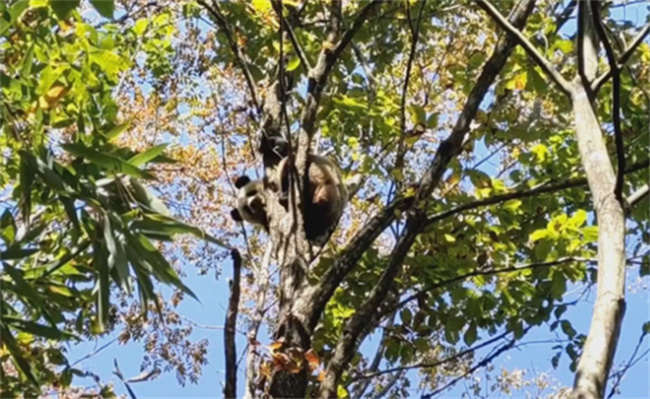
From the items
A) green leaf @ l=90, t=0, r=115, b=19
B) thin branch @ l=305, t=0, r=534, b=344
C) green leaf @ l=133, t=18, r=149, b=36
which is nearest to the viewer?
green leaf @ l=90, t=0, r=115, b=19

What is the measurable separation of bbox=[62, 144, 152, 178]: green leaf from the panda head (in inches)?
154

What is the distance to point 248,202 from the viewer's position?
716 centimetres

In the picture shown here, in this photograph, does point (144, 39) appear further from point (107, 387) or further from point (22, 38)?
point (107, 387)

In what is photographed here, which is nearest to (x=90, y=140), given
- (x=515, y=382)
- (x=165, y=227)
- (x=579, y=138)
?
(x=165, y=227)

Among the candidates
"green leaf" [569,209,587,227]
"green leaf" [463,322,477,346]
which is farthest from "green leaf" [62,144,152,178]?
"green leaf" [463,322,477,346]

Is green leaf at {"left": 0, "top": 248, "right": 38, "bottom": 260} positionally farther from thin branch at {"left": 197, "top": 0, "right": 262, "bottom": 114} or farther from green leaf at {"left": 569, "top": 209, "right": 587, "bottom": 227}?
green leaf at {"left": 569, "top": 209, "right": 587, "bottom": 227}

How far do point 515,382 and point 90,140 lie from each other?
7.06 metres

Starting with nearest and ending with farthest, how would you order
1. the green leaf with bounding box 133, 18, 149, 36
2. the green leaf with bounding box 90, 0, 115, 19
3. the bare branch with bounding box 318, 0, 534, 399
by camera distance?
the green leaf with bounding box 90, 0, 115, 19 → the bare branch with bounding box 318, 0, 534, 399 → the green leaf with bounding box 133, 18, 149, 36

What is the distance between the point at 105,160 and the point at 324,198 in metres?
3.27

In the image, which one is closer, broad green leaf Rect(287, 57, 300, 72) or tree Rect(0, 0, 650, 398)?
tree Rect(0, 0, 650, 398)

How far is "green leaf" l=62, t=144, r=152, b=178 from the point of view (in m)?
2.94

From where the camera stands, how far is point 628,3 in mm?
4492

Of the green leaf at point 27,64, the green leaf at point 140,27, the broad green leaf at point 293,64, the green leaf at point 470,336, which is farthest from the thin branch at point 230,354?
the green leaf at point 140,27

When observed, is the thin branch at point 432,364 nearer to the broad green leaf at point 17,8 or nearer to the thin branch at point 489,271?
the thin branch at point 489,271
